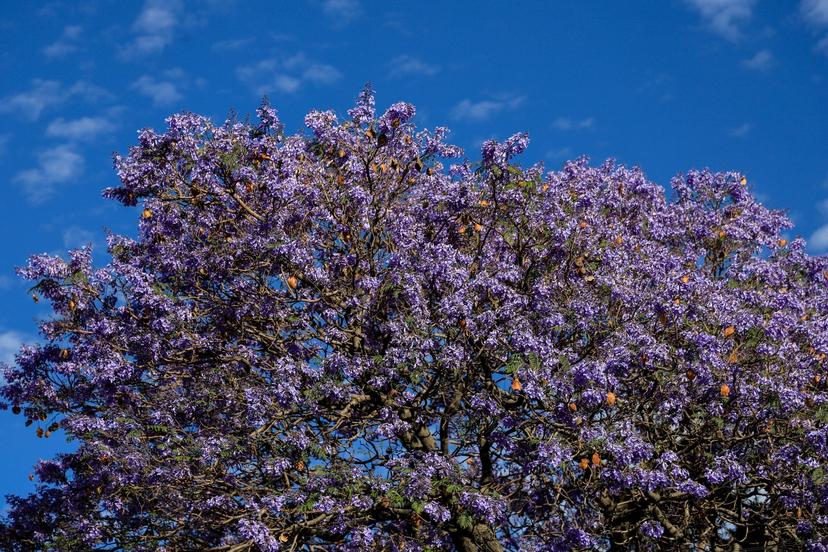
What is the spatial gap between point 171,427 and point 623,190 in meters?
9.31

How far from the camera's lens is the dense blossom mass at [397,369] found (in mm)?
13586

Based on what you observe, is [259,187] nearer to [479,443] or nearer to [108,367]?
[108,367]

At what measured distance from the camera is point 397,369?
14078 millimetres

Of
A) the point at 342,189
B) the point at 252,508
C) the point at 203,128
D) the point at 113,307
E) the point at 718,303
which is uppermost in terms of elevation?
the point at 203,128

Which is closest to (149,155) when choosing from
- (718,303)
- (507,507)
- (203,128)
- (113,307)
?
(203,128)

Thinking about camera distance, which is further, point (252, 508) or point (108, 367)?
point (108, 367)

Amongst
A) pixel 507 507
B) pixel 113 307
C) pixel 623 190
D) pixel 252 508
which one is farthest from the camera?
pixel 623 190

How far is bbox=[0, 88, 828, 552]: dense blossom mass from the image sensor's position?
535 inches

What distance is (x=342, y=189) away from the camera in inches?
617

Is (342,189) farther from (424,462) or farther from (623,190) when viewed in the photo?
(623,190)

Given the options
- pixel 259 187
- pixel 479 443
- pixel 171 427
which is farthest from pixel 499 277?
pixel 171 427

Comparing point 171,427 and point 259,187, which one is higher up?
point 259,187

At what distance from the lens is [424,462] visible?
13570 millimetres

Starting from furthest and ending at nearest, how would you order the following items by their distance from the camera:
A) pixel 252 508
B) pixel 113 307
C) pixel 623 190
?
pixel 623 190, pixel 113 307, pixel 252 508
